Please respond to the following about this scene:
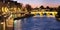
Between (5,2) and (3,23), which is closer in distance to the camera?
(3,23)

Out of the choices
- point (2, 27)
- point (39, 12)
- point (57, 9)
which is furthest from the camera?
point (39, 12)

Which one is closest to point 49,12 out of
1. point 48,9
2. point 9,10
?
point 48,9

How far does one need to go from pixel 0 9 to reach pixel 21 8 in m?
0.36

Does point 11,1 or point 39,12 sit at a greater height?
point 11,1

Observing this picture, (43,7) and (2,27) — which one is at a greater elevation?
(43,7)

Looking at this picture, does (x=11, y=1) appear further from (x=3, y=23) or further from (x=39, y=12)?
(x=3, y=23)

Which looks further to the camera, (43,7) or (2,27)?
(43,7)

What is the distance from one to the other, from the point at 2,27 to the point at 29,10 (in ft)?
2.99

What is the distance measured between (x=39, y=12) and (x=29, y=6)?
7.2 inches

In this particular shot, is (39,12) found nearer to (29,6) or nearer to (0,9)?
(29,6)

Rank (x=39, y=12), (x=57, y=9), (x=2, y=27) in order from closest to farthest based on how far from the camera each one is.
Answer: (x=2, y=27)
(x=57, y=9)
(x=39, y=12)

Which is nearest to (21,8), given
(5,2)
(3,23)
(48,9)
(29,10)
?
(29,10)

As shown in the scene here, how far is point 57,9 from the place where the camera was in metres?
2.29

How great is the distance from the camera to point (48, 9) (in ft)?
7.68
